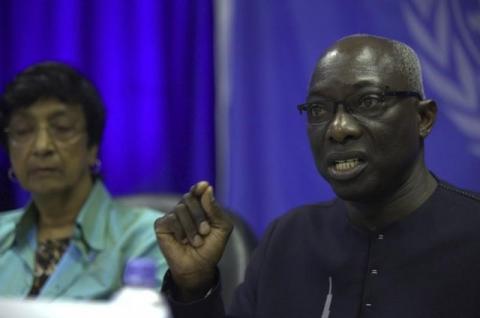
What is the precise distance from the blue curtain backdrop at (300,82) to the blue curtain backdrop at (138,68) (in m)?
0.16

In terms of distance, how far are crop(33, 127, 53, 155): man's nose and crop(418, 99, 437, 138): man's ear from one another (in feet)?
4.36

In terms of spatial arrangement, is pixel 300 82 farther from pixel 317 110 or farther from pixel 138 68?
pixel 317 110

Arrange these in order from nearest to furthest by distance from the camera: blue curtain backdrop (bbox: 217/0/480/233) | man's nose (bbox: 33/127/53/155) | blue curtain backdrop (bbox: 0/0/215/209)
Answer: man's nose (bbox: 33/127/53/155), blue curtain backdrop (bbox: 217/0/480/233), blue curtain backdrop (bbox: 0/0/215/209)

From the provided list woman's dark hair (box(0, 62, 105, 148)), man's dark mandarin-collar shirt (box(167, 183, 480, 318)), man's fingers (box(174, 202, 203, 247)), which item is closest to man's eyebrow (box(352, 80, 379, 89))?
man's dark mandarin-collar shirt (box(167, 183, 480, 318))

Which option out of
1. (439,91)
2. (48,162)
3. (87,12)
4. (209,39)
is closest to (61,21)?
(87,12)

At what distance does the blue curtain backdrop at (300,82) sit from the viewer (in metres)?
2.81

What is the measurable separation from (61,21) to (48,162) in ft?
3.06

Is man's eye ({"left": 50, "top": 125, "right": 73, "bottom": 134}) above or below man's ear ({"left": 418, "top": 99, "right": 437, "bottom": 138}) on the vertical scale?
below

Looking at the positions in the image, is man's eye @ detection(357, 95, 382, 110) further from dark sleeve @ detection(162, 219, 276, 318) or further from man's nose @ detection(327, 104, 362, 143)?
dark sleeve @ detection(162, 219, 276, 318)

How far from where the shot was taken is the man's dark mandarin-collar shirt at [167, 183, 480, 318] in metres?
1.65

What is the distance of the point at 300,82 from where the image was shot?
9.84 feet

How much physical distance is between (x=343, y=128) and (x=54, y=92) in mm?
1269

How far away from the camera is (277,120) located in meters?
3.03

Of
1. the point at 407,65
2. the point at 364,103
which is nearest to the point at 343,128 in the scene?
the point at 364,103
